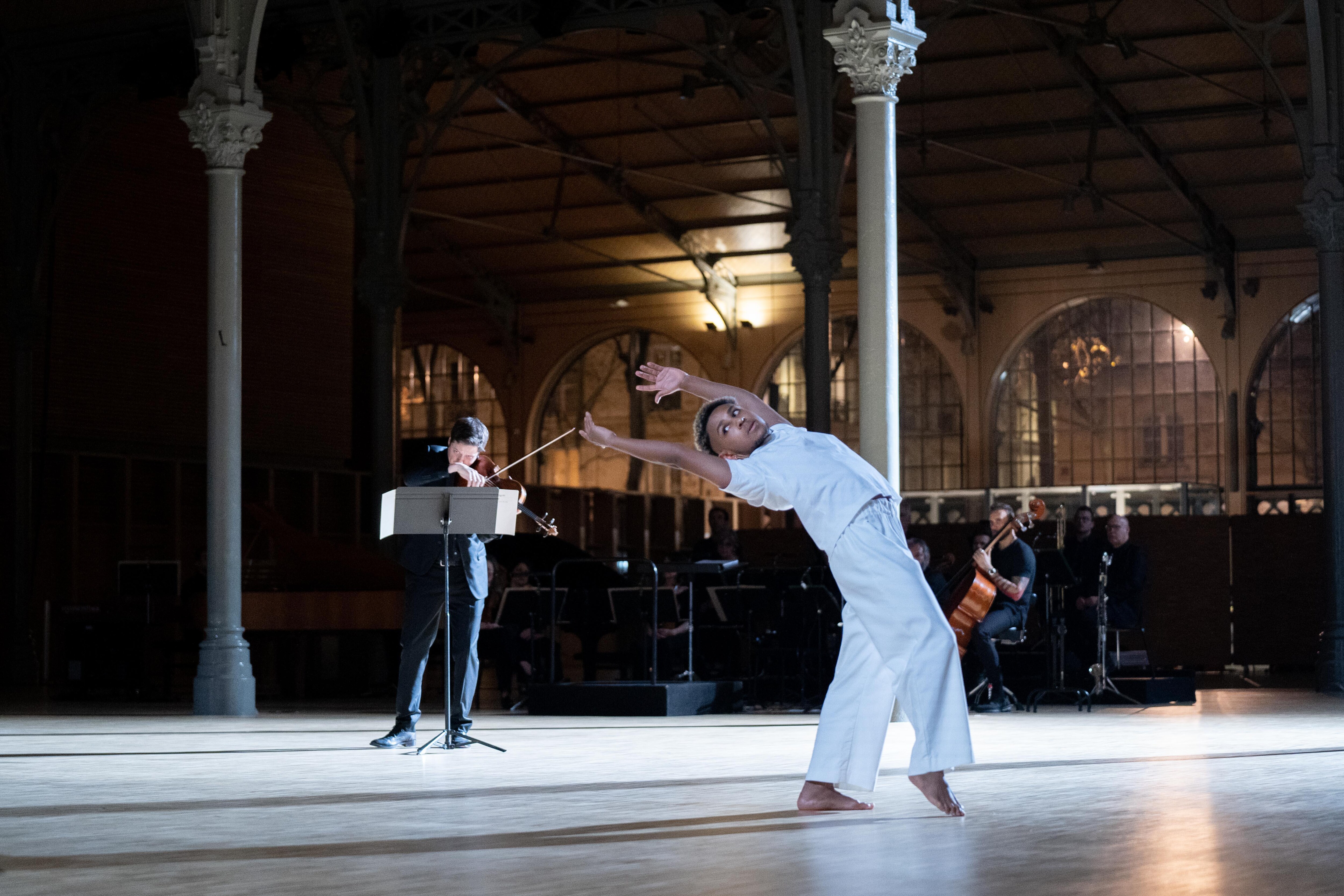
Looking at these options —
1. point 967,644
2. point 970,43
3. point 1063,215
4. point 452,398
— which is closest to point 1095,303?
point 1063,215

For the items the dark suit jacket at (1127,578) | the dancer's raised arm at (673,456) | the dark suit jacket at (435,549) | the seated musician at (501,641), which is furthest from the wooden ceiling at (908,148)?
the dancer's raised arm at (673,456)

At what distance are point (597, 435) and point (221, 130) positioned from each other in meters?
8.69

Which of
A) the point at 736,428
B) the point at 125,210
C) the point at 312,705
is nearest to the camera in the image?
the point at 736,428

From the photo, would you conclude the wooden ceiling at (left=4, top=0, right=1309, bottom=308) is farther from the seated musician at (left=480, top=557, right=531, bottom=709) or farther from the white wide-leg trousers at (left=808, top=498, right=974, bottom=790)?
the white wide-leg trousers at (left=808, top=498, right=974, bottom=790)

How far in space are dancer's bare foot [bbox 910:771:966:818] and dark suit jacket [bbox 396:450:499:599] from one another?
375 centimetres

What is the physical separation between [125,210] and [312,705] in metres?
9.59

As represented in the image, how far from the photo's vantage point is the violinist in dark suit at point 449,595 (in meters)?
9.38

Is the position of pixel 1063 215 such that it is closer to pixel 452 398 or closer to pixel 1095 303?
pixel 1095 303

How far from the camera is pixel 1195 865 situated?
4945 millimetres

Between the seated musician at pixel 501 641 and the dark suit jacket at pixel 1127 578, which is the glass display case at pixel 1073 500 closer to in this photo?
the seated musician at pixel 501 641

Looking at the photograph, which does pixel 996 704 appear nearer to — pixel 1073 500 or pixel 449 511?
pixel 449 511

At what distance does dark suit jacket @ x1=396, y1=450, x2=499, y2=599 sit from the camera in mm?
9391

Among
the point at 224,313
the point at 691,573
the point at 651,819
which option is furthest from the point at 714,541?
the point at 651,819

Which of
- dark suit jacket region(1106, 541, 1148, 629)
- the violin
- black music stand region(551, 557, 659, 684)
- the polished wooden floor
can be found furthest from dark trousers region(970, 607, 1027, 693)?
the violin
